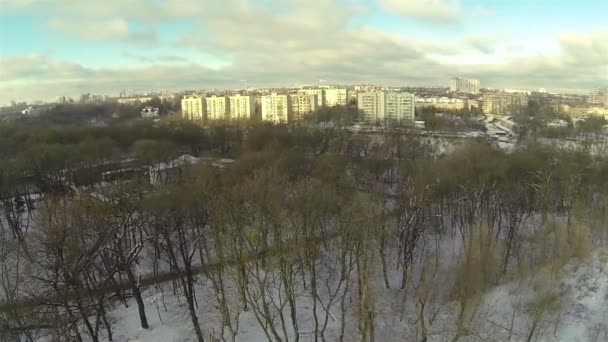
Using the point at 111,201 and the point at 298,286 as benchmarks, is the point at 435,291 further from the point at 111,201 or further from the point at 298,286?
the point at 111,201

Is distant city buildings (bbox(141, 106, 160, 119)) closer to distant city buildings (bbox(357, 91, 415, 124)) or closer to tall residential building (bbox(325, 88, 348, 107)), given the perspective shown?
distant city buildings (bbox(357, 91, 415, 124))

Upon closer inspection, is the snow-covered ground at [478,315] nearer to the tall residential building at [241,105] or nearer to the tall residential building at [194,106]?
the tall residential building at [194,106]

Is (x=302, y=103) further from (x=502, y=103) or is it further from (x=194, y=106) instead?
(x=502, y=103)

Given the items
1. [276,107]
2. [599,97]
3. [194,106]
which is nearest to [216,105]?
[194,106]

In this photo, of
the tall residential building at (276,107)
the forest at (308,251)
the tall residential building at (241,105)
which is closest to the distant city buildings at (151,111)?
the tall residential building at (241,105)

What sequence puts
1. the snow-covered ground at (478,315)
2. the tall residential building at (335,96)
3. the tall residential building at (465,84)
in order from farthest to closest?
the tall residential building at (465,84), the tall residential building at (335,96), the snow-covered ground at (478,315)

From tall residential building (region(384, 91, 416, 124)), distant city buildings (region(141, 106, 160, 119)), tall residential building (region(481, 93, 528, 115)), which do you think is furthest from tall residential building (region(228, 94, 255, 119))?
tall residential building (region(481, 93, 528, 115))

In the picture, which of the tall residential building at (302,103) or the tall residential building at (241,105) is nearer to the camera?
the tall residential building at (302,103)
